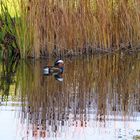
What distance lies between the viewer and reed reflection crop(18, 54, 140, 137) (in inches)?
416

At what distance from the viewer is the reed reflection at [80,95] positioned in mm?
10555

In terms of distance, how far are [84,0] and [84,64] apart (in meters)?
2.11

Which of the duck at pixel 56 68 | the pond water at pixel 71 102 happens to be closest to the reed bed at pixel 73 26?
the pond water at pixel 71 102

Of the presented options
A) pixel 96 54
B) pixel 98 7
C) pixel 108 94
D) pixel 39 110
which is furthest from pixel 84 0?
pixel 39 110

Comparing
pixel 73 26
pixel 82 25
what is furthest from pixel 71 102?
pixel 82 25

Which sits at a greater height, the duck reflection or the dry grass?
the dry grass

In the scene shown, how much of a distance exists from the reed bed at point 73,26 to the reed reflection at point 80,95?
0.68 metres

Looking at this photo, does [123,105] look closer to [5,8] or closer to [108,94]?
[108,94]

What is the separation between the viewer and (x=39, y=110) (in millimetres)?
11297

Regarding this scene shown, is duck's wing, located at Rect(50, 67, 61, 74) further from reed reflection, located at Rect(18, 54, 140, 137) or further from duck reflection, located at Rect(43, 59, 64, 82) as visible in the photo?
reed reflection, located at Rect(18, 54, 140, 137)

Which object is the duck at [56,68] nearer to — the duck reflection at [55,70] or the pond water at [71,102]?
the duck reflection at [55,70]

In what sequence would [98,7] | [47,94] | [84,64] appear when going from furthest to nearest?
1. [98,7]
2. [84,64]
3. [47,94]

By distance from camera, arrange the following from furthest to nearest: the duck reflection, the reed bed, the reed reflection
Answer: the reed bed < the duck reflection < the reed reflection

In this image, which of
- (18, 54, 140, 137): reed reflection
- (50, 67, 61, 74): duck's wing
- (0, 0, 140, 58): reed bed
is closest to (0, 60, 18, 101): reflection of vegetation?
(18, 54, 140, 137): reed reflection
